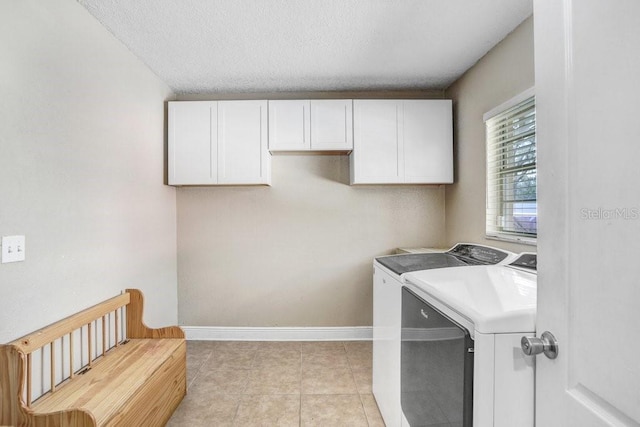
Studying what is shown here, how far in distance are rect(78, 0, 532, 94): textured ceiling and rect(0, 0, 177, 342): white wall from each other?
30cm

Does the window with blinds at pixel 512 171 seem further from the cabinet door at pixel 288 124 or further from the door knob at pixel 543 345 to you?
the cabinet door at pixel 288 124

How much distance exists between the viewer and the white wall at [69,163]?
1498 millimetres

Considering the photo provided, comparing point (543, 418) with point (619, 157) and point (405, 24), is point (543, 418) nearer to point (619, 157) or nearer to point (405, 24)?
point (619, 157)

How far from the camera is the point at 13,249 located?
4.84 ft

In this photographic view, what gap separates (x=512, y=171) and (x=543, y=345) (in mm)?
1737

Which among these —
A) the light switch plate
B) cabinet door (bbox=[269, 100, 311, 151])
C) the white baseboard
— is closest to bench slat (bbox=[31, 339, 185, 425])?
the light switch plate

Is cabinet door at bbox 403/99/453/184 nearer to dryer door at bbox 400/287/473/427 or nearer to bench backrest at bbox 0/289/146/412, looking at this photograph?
dryer door at bbox 400/287/473/427

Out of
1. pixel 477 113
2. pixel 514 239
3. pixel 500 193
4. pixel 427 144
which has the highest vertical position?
pixel 477 113

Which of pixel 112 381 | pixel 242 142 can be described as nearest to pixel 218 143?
pixel 242 142

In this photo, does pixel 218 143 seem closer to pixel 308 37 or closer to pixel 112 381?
pixel 308 37

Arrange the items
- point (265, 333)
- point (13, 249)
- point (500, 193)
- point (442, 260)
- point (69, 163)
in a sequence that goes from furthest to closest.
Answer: point (265, 333) < point (500, 193) < point (442, 260) < point (69, 163) < point (13, 249)

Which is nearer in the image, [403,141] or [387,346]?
[387,346]

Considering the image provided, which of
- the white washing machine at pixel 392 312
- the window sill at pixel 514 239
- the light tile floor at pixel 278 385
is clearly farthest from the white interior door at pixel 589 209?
the light tile floor at pixel 278 385

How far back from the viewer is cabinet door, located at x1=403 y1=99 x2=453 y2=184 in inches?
119
